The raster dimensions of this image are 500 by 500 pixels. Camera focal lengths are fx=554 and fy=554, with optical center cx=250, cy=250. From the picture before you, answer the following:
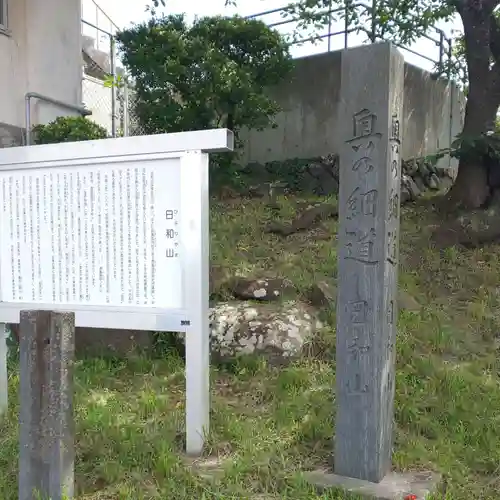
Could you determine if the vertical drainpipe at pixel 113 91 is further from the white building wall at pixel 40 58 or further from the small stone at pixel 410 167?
the small stone at pixel 410 167

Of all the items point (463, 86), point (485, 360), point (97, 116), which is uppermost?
point (463, 86)

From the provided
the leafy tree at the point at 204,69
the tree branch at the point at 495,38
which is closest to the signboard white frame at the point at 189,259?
the leafy tree at the point at 204,69

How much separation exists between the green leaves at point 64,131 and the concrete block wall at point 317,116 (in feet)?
11.6

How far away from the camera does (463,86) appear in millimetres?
11172

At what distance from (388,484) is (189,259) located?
5.25 feet

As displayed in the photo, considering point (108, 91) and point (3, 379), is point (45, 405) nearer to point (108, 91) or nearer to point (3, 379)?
point (3, 379)

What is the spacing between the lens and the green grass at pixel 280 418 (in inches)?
113

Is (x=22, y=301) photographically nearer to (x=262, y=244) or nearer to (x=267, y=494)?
(x=267, y=494)

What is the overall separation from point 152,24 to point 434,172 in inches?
206

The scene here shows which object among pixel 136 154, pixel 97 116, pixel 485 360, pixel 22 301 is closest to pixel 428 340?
pixel 485 360

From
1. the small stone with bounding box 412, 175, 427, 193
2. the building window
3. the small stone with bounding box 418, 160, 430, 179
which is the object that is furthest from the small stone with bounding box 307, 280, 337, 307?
the building window

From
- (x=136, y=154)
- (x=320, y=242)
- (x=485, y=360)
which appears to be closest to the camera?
(x=136, y=154)

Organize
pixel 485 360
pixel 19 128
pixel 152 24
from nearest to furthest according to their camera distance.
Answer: pixel 485 360 → pixel 19 128 → pixel 152 24

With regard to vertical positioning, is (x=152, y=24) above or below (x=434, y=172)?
above
